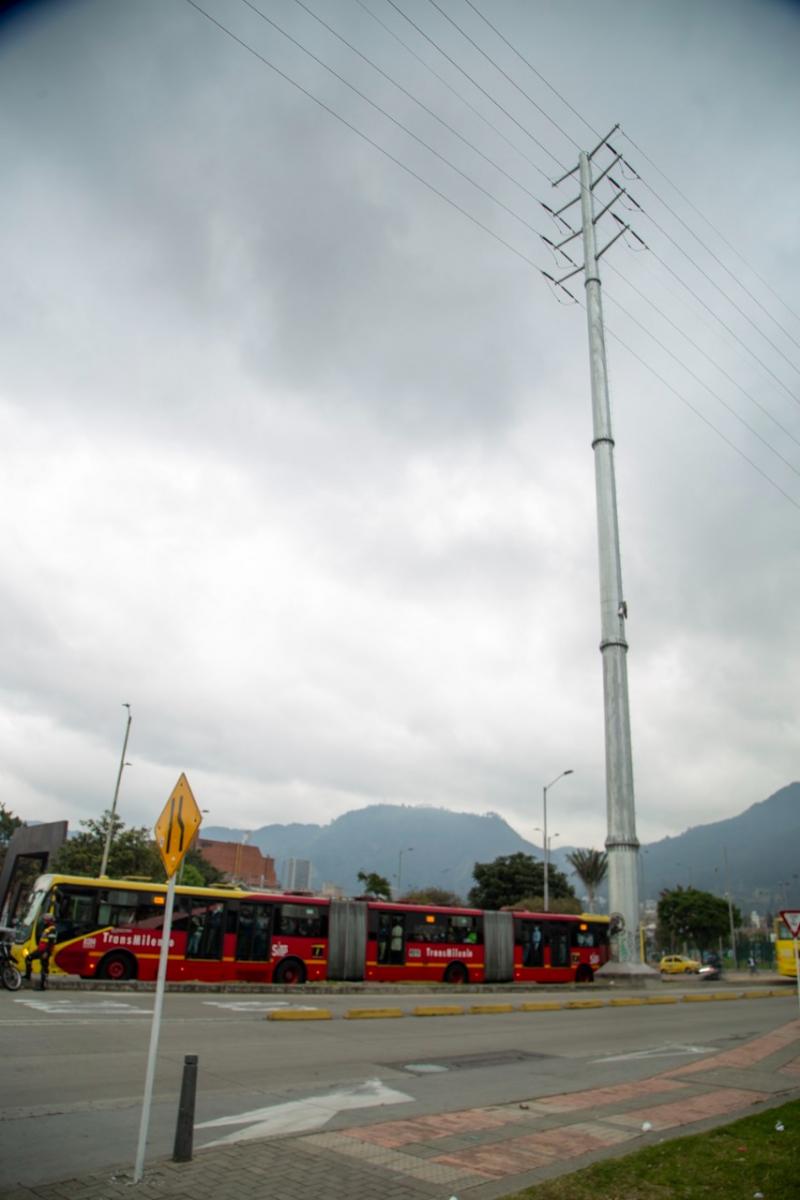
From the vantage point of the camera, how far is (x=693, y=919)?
3137 inches

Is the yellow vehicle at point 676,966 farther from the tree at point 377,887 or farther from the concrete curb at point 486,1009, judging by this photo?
the tree at point 377,887

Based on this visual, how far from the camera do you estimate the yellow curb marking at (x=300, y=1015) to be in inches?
644

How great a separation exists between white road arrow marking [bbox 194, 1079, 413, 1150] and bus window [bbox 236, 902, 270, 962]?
1565cm

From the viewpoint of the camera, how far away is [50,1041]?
11836 millimetres

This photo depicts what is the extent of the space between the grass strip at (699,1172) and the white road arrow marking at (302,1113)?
2.78 meters

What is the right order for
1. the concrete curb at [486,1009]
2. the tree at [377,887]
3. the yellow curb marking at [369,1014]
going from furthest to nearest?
the tree at [377,887]
the yellow curb marking at [369,1014]
the concrete curb at [486,1009]

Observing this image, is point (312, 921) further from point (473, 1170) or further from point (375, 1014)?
point (473, 1170)

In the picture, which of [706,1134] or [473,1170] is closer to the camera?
[473,1170]

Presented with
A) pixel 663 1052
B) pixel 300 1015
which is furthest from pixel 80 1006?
pixel 663 1052

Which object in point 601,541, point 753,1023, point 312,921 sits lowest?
point 753,1023

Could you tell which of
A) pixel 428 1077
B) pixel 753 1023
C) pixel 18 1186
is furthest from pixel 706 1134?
pixel 753 1023

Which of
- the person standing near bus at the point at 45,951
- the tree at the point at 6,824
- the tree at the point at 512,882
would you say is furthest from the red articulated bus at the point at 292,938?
the tree at the point at 6,824

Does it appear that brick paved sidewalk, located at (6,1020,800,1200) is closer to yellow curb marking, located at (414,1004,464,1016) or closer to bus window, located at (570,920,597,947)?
yellow curb marking, located at (414,1004,464,1016)

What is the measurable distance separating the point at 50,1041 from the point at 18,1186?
6.54 metres
